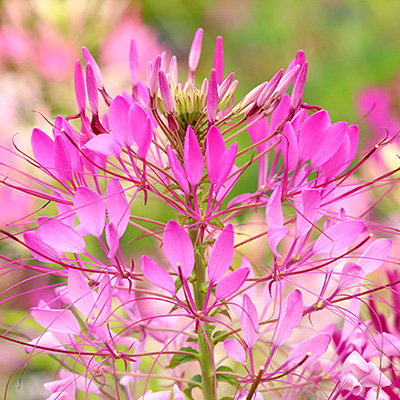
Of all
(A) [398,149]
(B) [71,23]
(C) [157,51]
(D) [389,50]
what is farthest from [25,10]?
(D) [389,50]

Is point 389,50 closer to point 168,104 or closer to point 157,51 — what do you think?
point 157,51

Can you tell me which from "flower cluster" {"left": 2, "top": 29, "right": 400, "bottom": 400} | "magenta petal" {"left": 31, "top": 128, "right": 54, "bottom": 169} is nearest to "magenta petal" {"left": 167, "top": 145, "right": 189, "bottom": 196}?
"flower cluster" {"left": 2, "top": 29, "right": 400, "bottom": 400}

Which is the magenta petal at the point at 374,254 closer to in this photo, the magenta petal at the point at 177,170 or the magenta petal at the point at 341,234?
the magenta petal at the point at 341,234

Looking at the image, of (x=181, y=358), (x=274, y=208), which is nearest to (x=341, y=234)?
(x=274, y=208)

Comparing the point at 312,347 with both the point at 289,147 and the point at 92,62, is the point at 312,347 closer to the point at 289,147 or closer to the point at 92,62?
the point at 289,147

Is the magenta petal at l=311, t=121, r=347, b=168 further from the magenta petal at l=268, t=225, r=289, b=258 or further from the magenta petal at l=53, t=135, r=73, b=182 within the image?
the magenta petal at l=53, t=135, r=73, b=182
